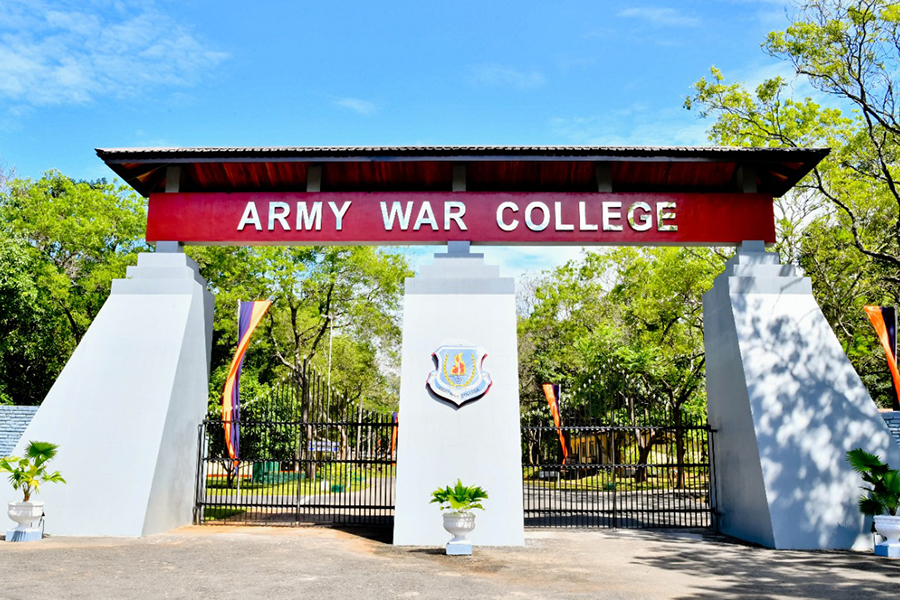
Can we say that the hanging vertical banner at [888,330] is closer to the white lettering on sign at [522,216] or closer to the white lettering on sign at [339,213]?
the white lettering on sign at [522,216]

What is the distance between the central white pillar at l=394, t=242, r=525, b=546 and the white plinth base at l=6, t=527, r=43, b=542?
201 inches

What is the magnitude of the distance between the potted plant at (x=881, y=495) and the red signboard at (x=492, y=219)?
4154 millimetres

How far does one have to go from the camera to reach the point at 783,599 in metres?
6.90

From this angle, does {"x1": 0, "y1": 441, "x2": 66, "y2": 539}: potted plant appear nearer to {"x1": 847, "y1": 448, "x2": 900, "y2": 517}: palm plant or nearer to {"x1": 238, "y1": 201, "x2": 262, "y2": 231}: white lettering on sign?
{"x1": 238, "y1": 201, "x2": 262, "y2": 231}: white lettering on sign

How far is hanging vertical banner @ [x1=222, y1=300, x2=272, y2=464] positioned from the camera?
12.4m

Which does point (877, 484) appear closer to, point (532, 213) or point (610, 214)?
point (610, 214)

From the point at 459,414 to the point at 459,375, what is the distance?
2.02 feet

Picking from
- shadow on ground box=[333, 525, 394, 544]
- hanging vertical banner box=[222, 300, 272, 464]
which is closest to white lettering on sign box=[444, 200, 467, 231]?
hanging vertical banner box=[222, 300, 272, 464]

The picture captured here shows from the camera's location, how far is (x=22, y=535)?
32.3ft

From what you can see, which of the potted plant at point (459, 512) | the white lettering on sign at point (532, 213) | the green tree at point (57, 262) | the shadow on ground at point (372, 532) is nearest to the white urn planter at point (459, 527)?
the potted plant at point (459, 512)

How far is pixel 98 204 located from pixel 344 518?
58.1ft

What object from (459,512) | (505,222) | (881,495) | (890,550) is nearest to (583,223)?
(505,222)

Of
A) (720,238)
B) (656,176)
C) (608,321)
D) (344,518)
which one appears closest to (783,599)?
(720,238)

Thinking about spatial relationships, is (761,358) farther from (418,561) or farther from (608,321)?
(608,321)
